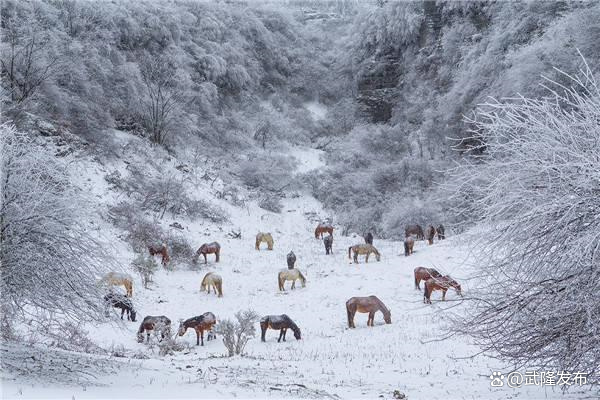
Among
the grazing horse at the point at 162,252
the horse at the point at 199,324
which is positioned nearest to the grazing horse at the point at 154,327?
the horse at the point at 199,324

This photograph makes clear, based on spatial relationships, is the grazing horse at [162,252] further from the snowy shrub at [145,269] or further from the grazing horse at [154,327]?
the grazing horse at [154,327]

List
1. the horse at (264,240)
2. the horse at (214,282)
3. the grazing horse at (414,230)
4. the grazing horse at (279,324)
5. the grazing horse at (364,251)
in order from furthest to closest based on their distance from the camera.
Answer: the horse at (264,240)
the grazing horse at (414,230)
the grazing horse at (364,251)
the horse at (214,282)
the grazing horse at (279,324)

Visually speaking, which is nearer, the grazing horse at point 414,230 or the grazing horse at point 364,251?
the grazing horse at point 364,251

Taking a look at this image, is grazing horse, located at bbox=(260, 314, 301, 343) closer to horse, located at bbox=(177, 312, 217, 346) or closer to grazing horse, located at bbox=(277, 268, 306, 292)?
horse, located at bbox=(177, 312, 217, 346)

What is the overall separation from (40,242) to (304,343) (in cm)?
684

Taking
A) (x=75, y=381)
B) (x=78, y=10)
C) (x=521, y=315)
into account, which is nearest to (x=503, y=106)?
(x=521, y=315)

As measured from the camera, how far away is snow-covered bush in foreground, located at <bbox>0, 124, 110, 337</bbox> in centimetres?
666

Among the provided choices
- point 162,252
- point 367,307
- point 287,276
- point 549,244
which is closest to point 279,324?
point 367,307

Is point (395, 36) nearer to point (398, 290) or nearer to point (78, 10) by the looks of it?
point (78, 10)

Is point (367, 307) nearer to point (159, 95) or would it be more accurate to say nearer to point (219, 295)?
point (219, 295)

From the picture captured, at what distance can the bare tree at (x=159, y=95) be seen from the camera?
99.3 ft

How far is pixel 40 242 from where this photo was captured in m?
6.86

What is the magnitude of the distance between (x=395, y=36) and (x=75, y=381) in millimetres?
42720

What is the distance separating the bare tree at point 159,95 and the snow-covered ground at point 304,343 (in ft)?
21.9
